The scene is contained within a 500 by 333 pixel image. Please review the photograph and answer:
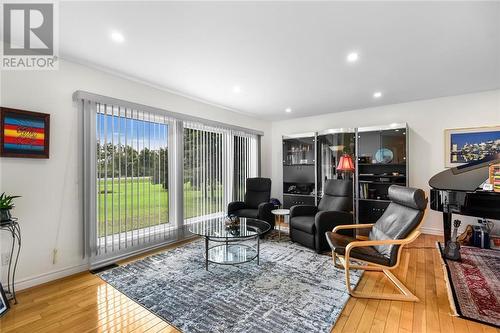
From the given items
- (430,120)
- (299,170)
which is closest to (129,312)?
(299,170)

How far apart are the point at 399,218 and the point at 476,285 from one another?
3.15 ft

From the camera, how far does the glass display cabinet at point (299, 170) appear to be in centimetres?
526

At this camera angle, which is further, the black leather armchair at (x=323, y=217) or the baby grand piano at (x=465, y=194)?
the black leather armchair at (x=323, y=217)

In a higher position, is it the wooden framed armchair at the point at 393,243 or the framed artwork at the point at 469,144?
the framed artwork at the point at 469,144

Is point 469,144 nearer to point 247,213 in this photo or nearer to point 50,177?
point 247,213

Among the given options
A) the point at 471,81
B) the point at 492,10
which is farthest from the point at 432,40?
the point at 471,81

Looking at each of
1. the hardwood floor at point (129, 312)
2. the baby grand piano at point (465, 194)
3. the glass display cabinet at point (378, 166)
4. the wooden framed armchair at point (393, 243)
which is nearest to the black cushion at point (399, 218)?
the wooden framed armchair at point (393, 243)

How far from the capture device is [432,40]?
2338 mm

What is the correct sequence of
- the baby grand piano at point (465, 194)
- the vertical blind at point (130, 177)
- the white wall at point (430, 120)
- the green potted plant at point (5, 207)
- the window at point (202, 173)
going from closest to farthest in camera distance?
the green potted plant at point (5, 207) < the baby grand piano at point (465, 194) < the vertical blind at point (130, 177) < the white wall at point (430, 120) < the window at point (202, 173)

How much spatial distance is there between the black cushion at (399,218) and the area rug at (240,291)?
21.0 inches

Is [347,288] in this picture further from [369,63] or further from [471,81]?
[471,81]

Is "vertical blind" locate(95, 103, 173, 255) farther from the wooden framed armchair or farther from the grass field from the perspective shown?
the wooden framed armchair

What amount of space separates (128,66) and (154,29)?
1030 mm

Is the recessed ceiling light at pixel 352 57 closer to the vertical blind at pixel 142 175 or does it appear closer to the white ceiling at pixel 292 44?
the white ceiling at pixel 292 44
